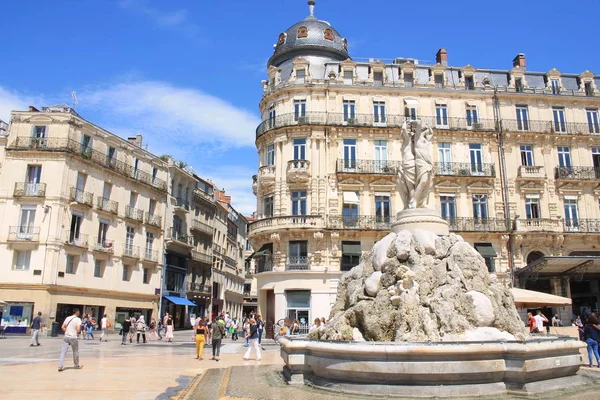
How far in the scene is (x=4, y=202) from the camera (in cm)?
3225

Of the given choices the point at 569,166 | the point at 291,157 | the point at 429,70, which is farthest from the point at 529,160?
the point at 291,157

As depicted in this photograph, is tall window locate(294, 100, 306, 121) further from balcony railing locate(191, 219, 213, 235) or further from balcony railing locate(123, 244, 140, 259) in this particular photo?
balcony railing locate(191, 219, 213, 235)

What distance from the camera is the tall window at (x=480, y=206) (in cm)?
3488

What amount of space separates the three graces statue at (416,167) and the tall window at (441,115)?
898 inches

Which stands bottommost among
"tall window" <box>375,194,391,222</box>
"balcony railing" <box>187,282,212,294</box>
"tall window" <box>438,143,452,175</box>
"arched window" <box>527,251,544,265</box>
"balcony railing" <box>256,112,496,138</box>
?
"balcony railing" <box>187,282,212,294</box>

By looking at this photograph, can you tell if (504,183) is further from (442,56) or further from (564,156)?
(442,56)

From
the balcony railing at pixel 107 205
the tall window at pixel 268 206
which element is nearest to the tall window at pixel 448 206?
the tall window at pixel 268 206

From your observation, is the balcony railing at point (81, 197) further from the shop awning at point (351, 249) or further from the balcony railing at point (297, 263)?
the shop awning at point (351, 249)

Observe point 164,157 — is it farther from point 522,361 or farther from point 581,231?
point 522,361

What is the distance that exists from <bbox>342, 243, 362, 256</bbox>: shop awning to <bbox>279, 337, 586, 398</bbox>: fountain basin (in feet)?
79.3

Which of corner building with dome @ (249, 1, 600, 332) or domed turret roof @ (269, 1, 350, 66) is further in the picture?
domed turret roof @ (269, 1, 350, 66)

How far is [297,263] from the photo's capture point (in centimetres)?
3244

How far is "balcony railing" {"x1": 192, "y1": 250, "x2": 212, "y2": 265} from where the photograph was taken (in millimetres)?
47769

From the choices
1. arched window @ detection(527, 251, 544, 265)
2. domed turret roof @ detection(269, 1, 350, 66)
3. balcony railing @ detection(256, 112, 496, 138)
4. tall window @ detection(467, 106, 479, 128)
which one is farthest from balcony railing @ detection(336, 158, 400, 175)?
arched window @ detection(527, 251, 544, 265)
